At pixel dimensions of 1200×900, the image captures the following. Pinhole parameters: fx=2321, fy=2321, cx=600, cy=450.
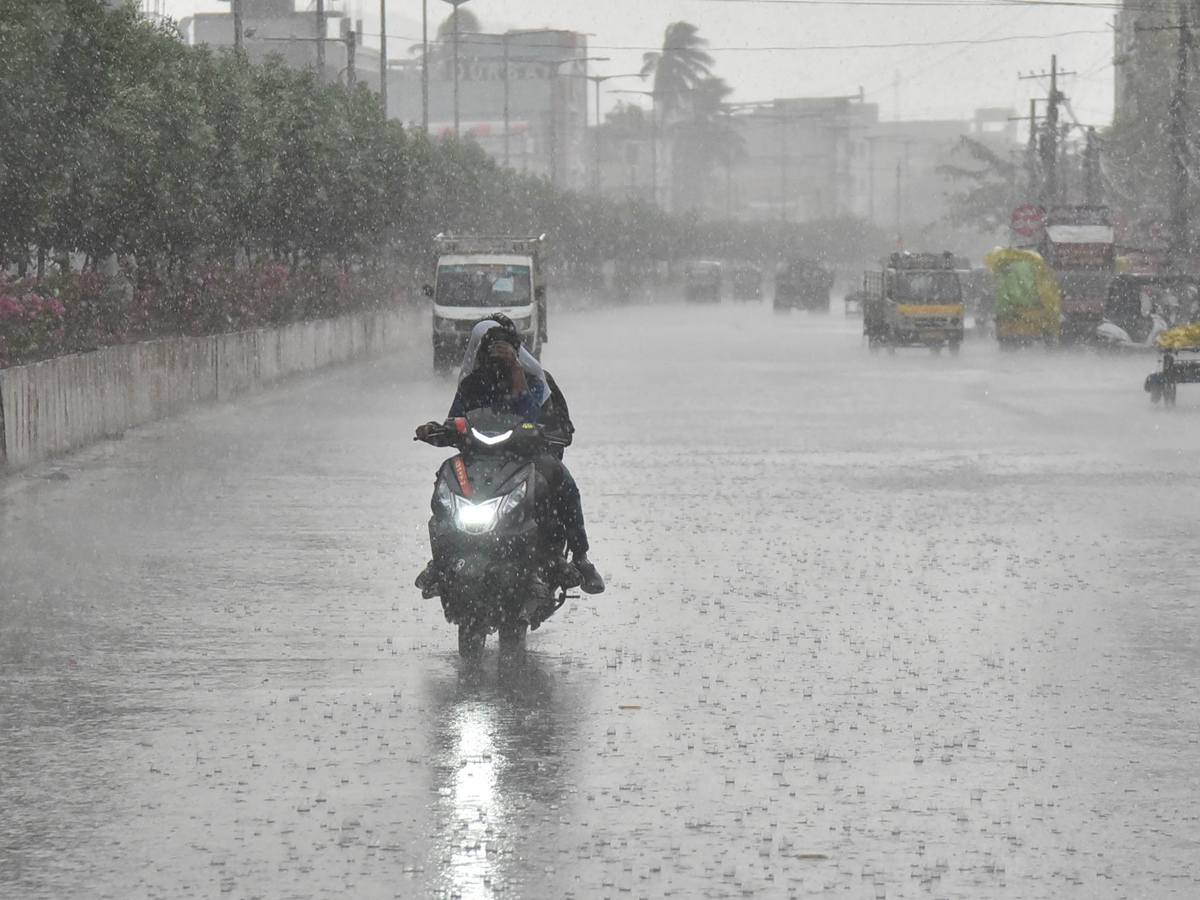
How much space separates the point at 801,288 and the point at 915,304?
40.4 meters

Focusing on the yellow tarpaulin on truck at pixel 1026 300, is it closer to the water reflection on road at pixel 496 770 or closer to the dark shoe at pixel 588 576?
the dark shoe at pixel 588 576

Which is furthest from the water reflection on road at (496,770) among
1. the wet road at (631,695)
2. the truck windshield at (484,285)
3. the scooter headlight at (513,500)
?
the truck windshield at (484,285)

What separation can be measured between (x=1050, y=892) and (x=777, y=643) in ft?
13.8

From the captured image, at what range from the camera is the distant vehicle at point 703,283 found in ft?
360

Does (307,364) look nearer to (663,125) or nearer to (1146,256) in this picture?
(1146,256)

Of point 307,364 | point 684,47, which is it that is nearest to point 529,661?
point 307,364

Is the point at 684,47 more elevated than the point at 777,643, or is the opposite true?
the point at 684,47

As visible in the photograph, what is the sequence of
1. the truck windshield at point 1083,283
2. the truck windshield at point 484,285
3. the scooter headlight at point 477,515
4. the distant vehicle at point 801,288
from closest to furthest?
the scooter headlight at point 477,515
the truck windshield at point 484,285
the truck windshield at point 1083,283
the distant vehicle at point 801,288

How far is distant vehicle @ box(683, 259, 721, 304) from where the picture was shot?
110m

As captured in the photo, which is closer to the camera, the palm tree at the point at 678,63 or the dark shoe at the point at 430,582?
the dark shoe at the point at 430,582

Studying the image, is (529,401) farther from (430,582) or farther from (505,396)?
(430,582)

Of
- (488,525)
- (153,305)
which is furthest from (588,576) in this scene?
(153,305)

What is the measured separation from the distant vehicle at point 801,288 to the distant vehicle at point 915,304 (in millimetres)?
34868

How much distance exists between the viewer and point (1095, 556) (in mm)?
13484
